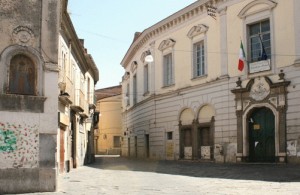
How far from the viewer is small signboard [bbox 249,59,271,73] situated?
22328 mm

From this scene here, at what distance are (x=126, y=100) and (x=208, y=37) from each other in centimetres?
1868

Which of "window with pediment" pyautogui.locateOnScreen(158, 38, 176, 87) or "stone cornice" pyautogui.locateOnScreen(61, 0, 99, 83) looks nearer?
"stone cornice" pyautogui.locateOnScreen(61, 0, 99, 83)

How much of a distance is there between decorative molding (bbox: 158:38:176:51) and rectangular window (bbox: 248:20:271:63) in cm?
700

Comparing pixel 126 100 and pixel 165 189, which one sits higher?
pixel 126 100

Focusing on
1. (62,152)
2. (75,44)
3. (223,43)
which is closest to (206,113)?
(223,43)

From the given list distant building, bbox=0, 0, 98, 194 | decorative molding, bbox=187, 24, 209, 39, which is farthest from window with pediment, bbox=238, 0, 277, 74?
distant building, bbox=0, 0, 98, 194

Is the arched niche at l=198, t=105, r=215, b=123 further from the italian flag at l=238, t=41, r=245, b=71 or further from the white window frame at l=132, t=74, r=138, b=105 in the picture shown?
the white window frame at l=132, t=74, r=138, b=105

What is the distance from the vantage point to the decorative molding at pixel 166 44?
98.1 ft

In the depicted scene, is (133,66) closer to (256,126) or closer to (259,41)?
(259,41)

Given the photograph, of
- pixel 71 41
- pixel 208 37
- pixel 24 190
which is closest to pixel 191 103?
pixel 208 37

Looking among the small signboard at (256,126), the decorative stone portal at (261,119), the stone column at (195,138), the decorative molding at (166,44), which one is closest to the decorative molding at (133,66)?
the decorative molding at (166,44)

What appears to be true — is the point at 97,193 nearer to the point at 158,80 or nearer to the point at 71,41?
the point at 71,41

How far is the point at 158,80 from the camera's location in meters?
32.0

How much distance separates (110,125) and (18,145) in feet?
143
